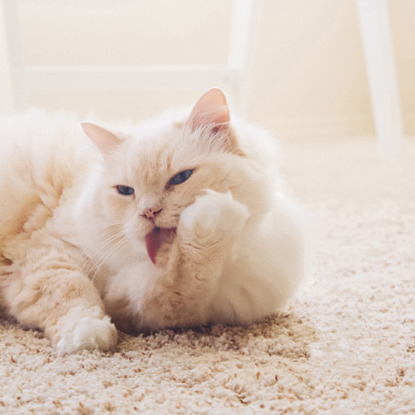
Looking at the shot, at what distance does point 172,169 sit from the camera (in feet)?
3.17

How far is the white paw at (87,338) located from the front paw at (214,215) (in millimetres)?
259

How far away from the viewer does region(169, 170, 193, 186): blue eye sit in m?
0.97

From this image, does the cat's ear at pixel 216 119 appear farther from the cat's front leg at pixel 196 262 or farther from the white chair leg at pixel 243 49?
the white chair leg at pixel 243 49

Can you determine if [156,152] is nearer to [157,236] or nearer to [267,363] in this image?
[157,236]

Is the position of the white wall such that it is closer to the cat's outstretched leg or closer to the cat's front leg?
the cat's outstretched leg

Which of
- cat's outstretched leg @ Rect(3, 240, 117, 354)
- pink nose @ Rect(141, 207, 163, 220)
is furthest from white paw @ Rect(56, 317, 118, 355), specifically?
pink nose @ Rect(141, 207, 163, 220)

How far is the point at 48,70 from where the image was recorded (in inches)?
99.7

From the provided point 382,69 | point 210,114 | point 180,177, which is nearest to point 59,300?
point 180,177

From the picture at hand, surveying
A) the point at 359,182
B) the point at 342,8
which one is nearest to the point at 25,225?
the point at 359,182

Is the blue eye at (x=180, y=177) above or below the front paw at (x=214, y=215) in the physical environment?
above

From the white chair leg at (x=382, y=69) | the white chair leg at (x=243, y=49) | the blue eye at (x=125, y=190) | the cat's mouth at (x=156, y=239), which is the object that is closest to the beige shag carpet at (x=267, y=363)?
the cat's mouth at (x=156, y=239)

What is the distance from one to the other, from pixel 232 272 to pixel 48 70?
6.41ft

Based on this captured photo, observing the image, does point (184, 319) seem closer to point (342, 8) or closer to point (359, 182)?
point (359, 182)

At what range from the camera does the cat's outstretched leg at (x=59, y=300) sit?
92 centimetres
